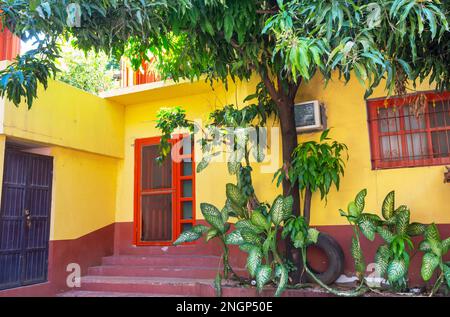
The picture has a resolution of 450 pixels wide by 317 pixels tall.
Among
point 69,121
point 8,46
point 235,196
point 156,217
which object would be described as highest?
point 8,46

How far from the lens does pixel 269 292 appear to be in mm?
4668

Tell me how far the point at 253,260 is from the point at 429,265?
5.40 ft

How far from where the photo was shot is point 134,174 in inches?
279

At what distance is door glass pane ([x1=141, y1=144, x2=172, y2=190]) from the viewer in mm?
6945

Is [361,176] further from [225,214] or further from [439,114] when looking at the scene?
[225,214]

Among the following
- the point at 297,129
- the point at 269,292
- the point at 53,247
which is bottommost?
the point at 269,292

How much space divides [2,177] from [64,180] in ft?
3.34

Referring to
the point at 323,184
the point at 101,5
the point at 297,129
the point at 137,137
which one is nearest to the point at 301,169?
the point at 323,184

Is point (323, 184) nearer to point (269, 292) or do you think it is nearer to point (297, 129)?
point (297, 129)

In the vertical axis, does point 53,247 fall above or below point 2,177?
below

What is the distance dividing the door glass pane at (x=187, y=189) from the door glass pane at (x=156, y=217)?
267 mm

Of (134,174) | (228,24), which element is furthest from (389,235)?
(134,174)

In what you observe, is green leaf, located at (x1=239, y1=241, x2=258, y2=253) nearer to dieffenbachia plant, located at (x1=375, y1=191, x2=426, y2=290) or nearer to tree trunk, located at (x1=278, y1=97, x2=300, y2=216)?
tree trunk, located at (x1=278, y1=97, x2=300, y2=216)

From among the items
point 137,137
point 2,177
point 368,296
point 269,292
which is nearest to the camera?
point 368,296
